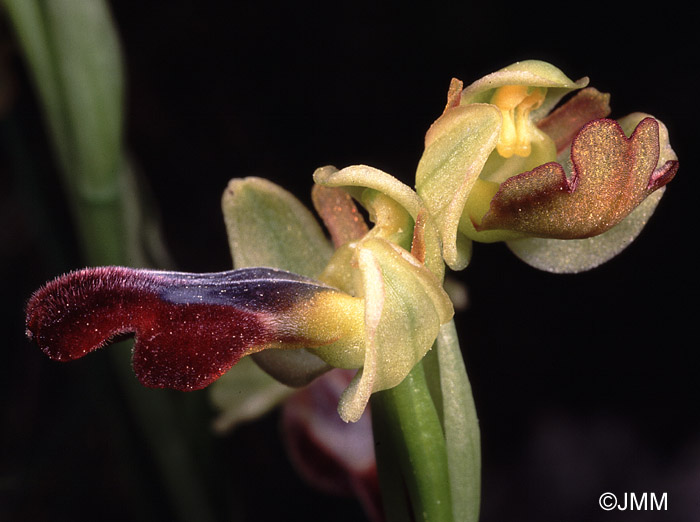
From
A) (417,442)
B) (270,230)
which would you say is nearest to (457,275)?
(270,230)

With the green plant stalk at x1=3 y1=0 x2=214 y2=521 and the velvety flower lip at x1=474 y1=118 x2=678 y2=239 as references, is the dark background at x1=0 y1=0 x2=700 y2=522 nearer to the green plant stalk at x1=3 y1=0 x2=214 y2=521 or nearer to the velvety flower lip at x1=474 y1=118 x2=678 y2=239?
the green plant stalk at x1=3 y1=0 x2=214 y2=521

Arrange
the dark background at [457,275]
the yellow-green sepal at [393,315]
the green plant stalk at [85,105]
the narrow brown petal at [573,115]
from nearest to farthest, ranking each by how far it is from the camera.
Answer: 1. the yellow-green sepal at [393,315]
2. the narrow brown petal at [573,115]
3. the green plant stalk at [85,105]
4. the dark background at [457,275]

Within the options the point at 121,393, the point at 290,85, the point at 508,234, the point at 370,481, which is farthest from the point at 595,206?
the point at 290,85

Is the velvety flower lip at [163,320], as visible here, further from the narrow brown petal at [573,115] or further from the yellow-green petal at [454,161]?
the narrow brown petal at [573,115]

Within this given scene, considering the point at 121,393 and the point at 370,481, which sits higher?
the point at 121,393

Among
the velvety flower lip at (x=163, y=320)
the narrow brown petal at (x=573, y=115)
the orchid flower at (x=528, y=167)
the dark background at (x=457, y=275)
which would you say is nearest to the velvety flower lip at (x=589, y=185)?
the orchid flower at (x=528, y=167)

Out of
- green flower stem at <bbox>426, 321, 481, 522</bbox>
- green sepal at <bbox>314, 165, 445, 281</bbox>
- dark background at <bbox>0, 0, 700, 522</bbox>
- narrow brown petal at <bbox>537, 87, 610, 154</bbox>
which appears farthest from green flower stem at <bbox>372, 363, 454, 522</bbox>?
dark background at <bbox>0, 0, 700, 522</bbox>

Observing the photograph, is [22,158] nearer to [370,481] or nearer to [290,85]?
[290,85]
